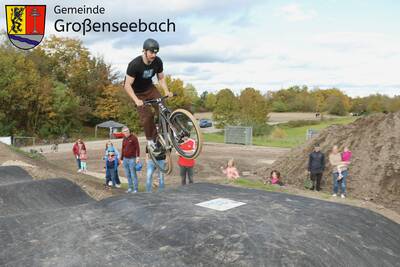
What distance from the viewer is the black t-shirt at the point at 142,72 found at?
6156 millimetres

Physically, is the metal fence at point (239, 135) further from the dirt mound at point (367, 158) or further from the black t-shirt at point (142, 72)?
the black t-shirt at point (142, 72)

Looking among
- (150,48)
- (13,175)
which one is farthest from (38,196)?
(150,48)

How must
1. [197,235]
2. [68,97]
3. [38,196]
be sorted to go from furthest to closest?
[68,97] < [38,196] < [197,235]

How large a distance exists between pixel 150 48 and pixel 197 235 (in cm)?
306

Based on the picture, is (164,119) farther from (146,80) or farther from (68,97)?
(68,97)

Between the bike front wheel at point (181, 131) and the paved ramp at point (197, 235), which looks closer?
the paved ramp at point (197, 235)

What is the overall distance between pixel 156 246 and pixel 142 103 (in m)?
2.78

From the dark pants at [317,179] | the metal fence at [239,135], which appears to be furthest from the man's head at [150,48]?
the metal fence at [239,135]

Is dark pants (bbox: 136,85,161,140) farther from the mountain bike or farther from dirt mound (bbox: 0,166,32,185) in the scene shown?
dirt mound (bbox: 0,166,32,185)

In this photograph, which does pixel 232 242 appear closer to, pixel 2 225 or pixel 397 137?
pixel 2 225

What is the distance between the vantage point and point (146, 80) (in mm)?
6504

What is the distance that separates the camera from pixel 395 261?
481 centimetres

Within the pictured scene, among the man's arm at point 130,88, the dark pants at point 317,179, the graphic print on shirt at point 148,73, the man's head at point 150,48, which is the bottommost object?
the dark pants at point 317,179

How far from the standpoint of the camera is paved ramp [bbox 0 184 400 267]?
13.3ft
